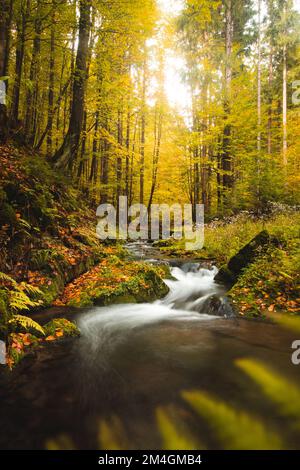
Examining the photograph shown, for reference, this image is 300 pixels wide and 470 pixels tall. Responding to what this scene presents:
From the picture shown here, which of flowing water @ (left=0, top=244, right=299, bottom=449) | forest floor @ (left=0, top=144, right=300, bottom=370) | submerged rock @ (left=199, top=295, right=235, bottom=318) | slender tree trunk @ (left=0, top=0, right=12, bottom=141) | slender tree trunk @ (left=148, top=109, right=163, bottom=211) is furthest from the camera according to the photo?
slender tree trunk @ (left=148, top=109, right=163, bottom=211)

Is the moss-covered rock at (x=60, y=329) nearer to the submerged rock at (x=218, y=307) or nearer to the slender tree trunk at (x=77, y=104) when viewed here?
the submerged rock at (x=218, y=307)

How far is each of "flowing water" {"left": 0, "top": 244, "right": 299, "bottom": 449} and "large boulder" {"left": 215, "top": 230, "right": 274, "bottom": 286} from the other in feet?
6.23

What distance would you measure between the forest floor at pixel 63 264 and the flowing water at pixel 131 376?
55cm

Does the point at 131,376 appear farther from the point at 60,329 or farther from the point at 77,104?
the point at 77,104

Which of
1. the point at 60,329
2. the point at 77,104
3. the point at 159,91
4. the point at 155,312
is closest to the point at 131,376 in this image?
the point at 60,329

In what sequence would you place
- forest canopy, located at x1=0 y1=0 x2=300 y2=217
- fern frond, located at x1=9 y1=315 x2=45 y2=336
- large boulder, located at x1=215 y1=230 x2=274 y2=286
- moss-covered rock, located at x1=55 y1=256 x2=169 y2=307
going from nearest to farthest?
fern frond, located at x1=9 y1=315 x2=45 y2=336, moss-covered rock, located at x1=55 y1=256 x2=169 y2=307, large boulder, located at x1=215 y1=230 x2=274 y2=286, forest canopy, located at x1=0 y1=0 x2=300 y2=217

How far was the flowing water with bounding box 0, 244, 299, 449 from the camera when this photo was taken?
261 cm

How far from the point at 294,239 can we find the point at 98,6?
941 cm

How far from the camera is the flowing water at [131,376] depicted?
2605mm

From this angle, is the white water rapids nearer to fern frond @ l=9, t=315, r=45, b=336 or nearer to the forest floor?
the forest floor

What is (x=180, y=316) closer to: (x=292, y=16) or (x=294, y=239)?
(x=294, y=239)

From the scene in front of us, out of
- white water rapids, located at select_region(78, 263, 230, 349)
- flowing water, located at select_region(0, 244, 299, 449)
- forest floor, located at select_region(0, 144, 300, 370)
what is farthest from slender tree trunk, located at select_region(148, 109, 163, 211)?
flowing water, located at select_region(0, 244, 299, 449)

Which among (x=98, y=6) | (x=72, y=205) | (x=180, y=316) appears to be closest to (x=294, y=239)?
(x=180, y=316)
